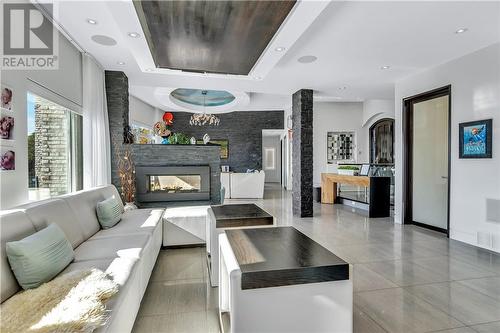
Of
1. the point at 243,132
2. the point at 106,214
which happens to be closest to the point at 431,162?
the point at 106,214

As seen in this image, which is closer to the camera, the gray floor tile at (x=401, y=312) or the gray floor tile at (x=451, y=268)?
the gray floor tile at (x=401, y=312)

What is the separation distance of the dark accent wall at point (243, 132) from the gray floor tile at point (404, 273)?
8.38 metres

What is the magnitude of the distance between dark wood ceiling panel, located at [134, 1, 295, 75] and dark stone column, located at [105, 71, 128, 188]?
1.75 m

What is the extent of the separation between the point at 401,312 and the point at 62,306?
93.7 inches

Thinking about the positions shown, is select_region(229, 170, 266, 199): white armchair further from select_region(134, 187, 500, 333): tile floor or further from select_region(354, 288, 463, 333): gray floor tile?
select_region(354, 288, 463, 333): gray floor tile

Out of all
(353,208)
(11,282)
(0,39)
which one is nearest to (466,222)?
(353,208)

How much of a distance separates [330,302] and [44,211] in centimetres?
226

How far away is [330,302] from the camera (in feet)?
4.34

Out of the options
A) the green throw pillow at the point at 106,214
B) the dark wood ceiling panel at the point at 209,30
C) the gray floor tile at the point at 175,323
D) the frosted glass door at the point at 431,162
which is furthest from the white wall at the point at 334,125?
the gray floor tile at the point at 175,323

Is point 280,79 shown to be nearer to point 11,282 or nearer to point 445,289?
point 445,289

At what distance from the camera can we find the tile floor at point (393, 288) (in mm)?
2035

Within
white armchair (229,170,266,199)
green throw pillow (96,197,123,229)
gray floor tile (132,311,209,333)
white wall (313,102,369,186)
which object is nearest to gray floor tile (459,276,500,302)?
gray floor tile (132,311,209,333)

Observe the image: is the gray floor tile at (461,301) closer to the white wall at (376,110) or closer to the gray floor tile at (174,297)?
the gray floor tile at (174,297)

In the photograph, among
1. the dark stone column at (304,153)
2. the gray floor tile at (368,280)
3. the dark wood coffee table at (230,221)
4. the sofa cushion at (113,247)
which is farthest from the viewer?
the dark stone column at (304,153)
